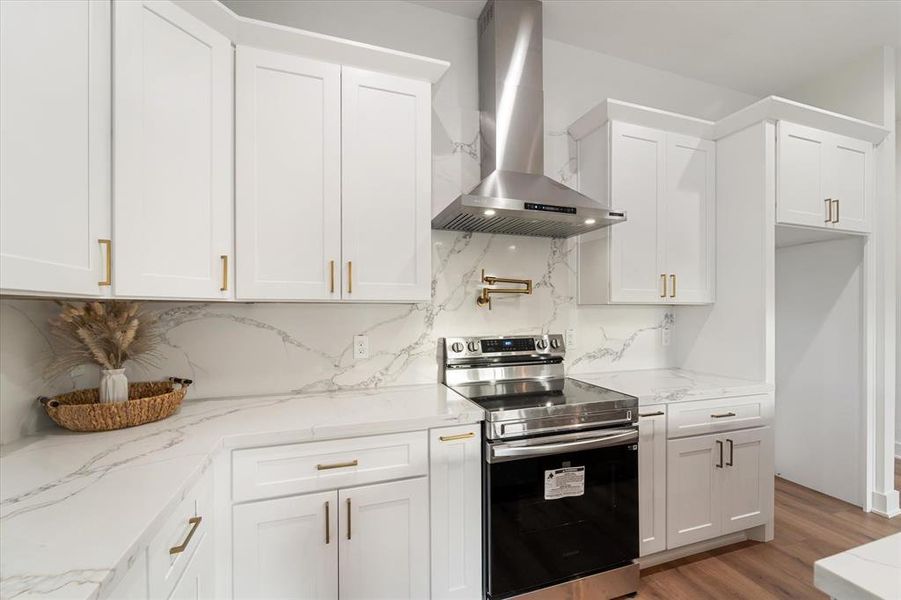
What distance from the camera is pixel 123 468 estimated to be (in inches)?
43.1

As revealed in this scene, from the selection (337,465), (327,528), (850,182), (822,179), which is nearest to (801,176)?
(822,179)

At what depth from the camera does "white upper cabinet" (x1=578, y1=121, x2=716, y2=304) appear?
234 cm

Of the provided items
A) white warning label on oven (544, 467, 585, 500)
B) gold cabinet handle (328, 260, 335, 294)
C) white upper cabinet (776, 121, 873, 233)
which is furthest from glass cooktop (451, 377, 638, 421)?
white upper cabinet (776, 121, 873, 233)

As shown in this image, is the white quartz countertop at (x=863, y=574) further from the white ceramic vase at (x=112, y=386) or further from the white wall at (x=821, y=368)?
the white wall at (x=821, y=368)

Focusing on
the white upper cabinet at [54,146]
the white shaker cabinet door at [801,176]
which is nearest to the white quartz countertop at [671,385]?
the white shaker cabinet door at [801,176]

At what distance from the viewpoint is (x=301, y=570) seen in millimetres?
1436

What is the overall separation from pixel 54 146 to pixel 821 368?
14.0 ft

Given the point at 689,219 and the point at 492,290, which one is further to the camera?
the point at 689,219

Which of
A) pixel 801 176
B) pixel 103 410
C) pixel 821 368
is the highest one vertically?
pixel 801 176

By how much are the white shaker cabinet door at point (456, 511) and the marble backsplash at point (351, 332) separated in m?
0.64

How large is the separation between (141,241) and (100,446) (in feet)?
2.16

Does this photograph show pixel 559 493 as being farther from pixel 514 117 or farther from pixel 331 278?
pixel 514 117

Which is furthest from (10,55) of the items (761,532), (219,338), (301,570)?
(761,532)

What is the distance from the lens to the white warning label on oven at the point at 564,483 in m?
1.71
